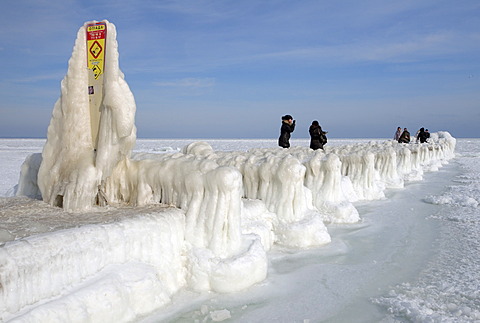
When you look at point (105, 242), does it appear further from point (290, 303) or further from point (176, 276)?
point (290, 303)

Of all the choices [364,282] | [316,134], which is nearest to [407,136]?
[316,134]

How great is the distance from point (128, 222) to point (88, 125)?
1.65 metres

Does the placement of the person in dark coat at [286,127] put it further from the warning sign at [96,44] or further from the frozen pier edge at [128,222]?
the warning sign at [96,44]

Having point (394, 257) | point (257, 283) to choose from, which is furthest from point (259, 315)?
point (394, 257)

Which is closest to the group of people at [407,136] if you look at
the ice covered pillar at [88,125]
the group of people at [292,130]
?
the group of people at [292,130]

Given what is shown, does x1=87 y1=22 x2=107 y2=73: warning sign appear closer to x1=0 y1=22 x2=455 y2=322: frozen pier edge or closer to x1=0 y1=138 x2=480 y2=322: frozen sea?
x1=0 y1=22 x2=455 y2=322: frozen pier edge

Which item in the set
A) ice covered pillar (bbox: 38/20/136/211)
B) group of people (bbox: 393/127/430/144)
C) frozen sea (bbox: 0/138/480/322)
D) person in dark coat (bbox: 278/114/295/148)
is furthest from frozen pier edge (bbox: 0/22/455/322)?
group of people (bbox: 393/127/430/144)

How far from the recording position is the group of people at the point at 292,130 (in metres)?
9.80

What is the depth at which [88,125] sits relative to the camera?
14.5 feet

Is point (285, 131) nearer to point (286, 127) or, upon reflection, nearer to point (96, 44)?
point (286, 127)

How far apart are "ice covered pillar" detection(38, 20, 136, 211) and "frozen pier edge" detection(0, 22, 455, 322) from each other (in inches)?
0.4

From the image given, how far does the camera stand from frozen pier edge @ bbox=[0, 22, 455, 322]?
8.26 ft

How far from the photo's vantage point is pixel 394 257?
4.80 m

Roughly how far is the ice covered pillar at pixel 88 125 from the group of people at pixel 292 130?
5.96m
